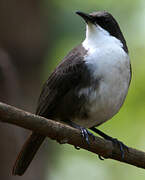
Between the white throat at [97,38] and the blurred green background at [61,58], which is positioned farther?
the blurred green background at [61,58]

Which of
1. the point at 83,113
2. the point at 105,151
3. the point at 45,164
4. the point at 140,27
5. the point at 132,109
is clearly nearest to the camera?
the point at 105,151

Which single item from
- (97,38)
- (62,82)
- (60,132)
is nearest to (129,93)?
(97,38)

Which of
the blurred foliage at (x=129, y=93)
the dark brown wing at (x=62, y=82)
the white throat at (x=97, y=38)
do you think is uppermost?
the white throat at (x=97, y=38)

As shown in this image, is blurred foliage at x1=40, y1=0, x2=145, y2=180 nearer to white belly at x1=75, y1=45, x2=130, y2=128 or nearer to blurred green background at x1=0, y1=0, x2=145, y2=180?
blurred green background at x1=0, y1=0, x2=145, y2=180

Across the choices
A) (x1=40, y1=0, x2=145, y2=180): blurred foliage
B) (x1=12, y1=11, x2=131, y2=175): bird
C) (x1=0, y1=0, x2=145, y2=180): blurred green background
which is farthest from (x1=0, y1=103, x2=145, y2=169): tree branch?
(x1=40, y1=0, x2=145, y2=180): blurred foliage

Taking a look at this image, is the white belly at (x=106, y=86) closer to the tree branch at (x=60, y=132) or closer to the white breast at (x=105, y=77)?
the white breast at (x=105, y=77)

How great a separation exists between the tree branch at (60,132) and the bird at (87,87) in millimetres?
310

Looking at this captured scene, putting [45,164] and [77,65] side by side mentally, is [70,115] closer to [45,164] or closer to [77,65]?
[77,65]

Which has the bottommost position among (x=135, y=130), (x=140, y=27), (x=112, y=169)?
(x=112, y=169)

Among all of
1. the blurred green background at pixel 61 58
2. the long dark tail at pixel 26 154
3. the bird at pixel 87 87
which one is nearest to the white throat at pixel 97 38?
the bird at pixel 87 87

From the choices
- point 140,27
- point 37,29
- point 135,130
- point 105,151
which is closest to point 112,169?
point 135,130

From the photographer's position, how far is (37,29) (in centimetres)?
686

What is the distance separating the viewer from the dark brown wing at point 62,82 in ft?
17.2

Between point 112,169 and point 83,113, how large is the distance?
3430mm
